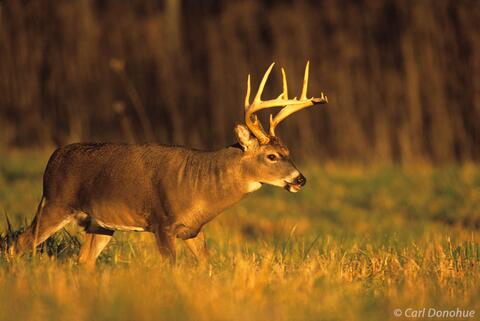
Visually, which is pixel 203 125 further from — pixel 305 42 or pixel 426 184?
pixel 426 184

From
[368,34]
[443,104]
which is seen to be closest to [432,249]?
[443,104]

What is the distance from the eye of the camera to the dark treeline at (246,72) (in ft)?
60.1

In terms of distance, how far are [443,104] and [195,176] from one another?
10.4m

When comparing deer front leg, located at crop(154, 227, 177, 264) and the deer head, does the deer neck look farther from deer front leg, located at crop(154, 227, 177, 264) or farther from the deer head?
deer front leg, located at crop(154, 227, 177, 264)

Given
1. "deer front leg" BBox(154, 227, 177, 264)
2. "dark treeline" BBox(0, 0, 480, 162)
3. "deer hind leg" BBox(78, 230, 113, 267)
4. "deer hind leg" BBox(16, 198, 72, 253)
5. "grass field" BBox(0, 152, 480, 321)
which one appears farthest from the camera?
"dark treeline" BBox(0, 0, 480, 162)

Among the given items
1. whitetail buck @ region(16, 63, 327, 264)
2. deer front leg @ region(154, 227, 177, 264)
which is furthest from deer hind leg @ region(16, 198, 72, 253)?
deer front leg @ region(154, 227, 177, 264)

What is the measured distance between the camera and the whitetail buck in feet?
27.7

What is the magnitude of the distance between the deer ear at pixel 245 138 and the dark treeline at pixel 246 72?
909 centimetres

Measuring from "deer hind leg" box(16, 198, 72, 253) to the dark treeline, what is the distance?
902 cm

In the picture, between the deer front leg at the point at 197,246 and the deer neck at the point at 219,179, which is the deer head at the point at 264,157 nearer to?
the deer neck at the point at 219,179

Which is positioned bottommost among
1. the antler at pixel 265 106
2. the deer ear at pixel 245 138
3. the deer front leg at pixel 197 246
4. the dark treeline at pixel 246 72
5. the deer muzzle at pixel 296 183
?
the deer front leg at pixel 197 246

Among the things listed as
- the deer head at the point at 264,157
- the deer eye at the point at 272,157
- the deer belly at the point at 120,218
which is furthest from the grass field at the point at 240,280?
the deer eye at the point at 272,157

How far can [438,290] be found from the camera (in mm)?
7004

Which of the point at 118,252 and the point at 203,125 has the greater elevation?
the point at 203,125
